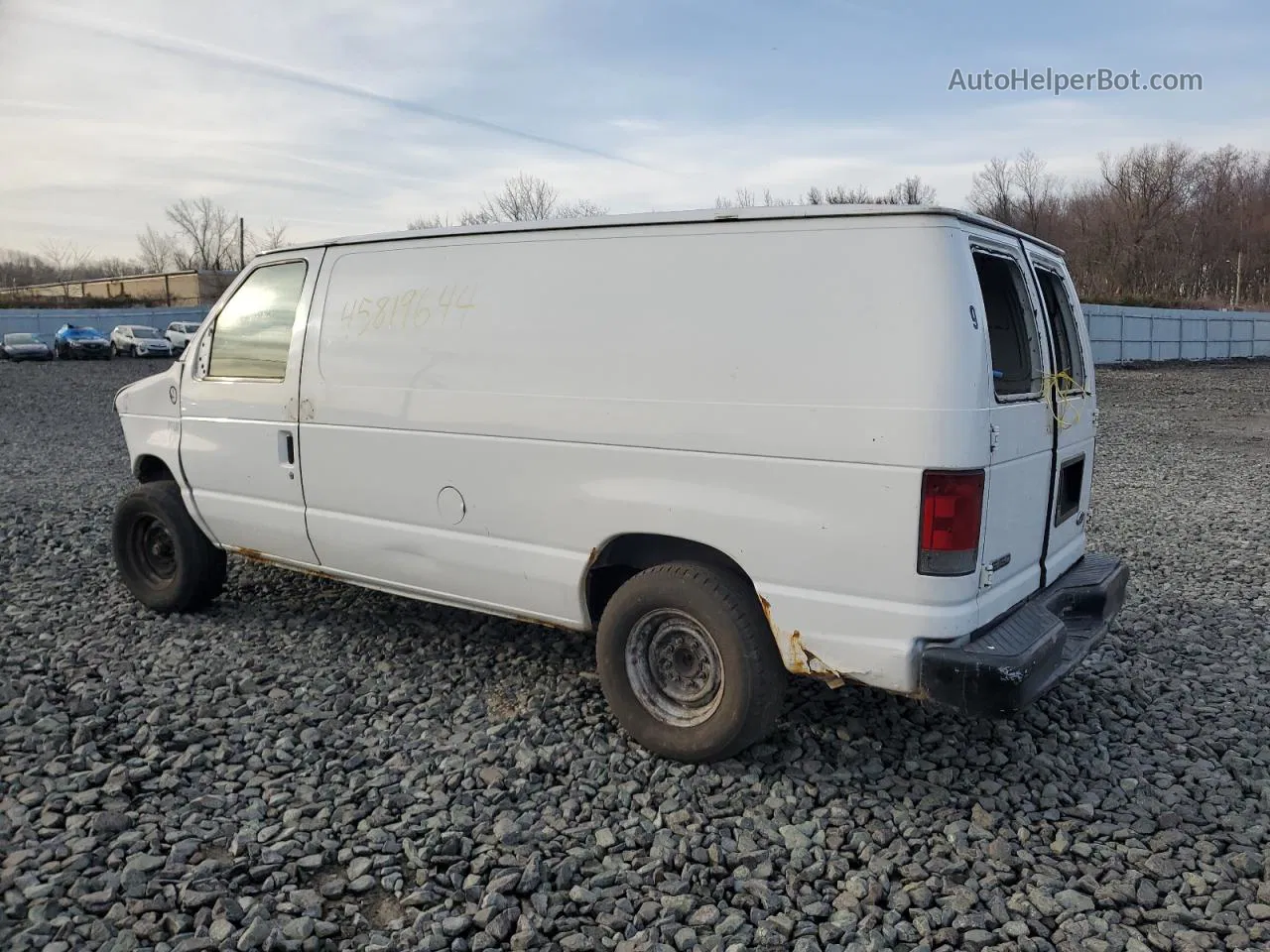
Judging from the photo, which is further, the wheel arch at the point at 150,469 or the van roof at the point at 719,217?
the wheel arch at the point at 150,469

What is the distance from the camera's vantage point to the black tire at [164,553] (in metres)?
5.67

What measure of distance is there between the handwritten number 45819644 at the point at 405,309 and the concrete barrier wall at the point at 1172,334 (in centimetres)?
2967

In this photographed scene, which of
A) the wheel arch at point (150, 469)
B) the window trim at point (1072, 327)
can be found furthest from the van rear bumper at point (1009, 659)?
the wheel arch at point (150, 469)

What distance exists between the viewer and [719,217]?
3.73m

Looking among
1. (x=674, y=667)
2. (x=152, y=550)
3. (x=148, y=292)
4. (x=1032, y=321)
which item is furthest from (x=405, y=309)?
(x=148, y=292)

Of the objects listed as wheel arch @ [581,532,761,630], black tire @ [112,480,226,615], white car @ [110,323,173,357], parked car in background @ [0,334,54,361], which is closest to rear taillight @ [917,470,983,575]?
wheel arch @ [581,532,761,630]

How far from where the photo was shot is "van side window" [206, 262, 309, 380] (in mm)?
5082

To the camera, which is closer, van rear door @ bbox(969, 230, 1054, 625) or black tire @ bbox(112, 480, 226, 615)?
van rear door @ bbox(969, 230, 1054, 625)

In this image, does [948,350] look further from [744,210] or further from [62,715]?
[62,715]

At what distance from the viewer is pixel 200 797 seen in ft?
11.9

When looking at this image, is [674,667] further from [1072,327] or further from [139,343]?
[139,343]

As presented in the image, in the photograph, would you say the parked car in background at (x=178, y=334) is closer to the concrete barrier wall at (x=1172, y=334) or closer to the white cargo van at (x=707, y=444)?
the concrete barrier wall at (x=1172, y=334)

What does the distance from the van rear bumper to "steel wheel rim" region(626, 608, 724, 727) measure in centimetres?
89

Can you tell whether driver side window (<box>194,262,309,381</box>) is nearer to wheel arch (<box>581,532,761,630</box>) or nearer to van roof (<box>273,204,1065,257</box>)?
van roof (<box>273,204,1065,257</box>)
